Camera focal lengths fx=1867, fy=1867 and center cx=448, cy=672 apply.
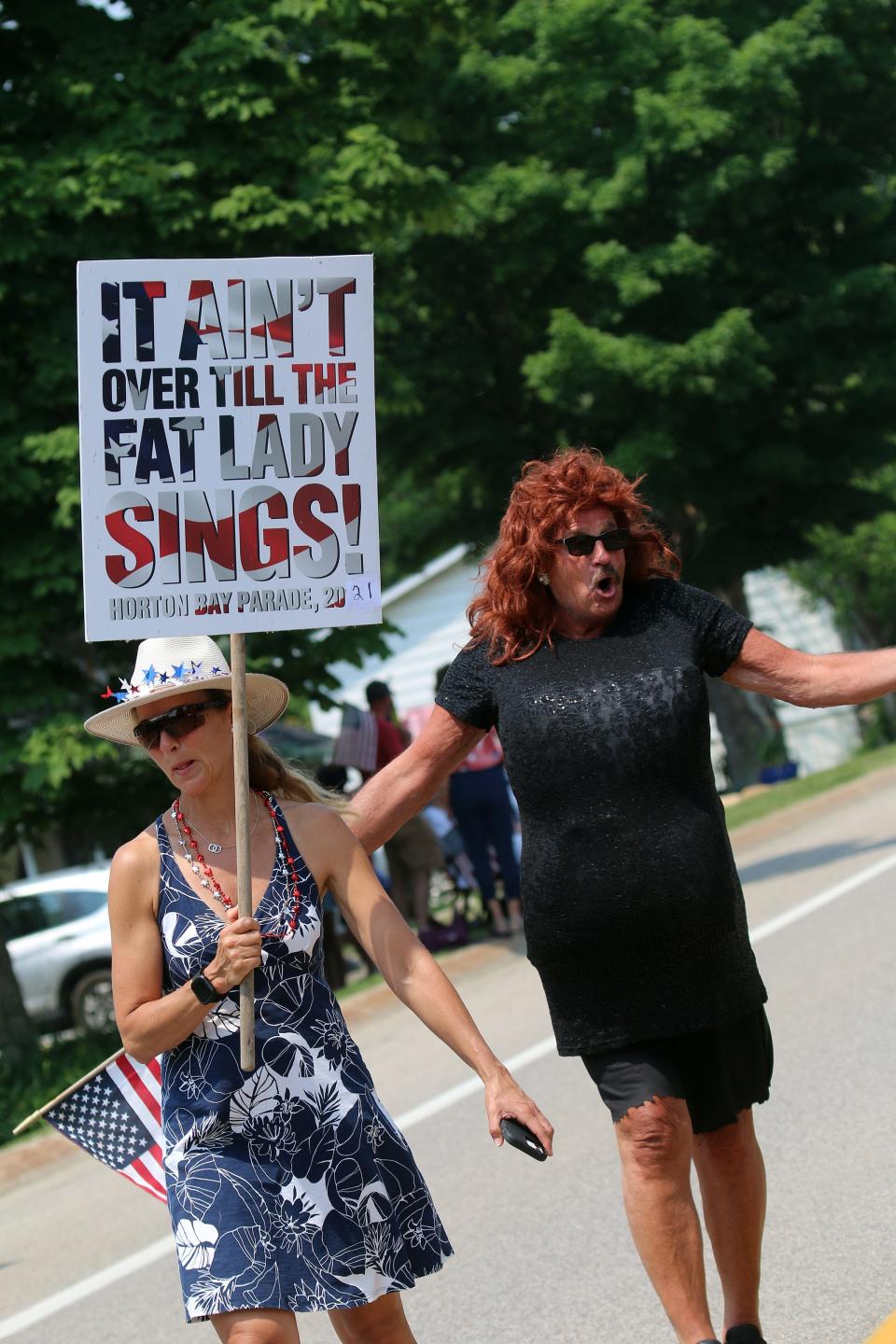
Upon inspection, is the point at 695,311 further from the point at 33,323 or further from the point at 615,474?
the point at 615,474

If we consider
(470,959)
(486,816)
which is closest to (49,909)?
(486,816)

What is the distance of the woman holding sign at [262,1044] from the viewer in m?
3.52

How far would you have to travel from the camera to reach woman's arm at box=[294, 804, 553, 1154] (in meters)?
3.58

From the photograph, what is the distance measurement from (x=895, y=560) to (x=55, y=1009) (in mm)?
22656

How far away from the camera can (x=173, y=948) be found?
3.69 metres

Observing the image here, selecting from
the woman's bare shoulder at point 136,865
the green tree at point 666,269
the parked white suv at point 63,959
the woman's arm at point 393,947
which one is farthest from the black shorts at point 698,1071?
the parked white suv at point 63,959

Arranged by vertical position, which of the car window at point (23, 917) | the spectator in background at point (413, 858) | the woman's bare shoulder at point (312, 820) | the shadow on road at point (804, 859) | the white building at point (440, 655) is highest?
the woman's bare shoulder at point (312, 820)

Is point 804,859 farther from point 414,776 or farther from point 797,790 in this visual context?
point 414,776

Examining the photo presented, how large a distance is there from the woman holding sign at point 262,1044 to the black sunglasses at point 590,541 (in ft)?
2.74

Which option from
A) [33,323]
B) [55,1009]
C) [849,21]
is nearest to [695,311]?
[849,21]

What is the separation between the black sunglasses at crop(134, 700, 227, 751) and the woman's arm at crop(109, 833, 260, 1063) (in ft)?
0.72

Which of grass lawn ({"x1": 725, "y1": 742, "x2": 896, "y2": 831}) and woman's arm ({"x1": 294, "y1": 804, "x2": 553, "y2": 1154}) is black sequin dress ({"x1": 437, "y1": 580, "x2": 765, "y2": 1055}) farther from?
grass lawn ({"x1": 725, "y1": 742, "x2": 896, "y2": 831})

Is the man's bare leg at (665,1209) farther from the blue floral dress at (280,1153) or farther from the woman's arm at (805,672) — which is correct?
the woman's arm at (805,672)

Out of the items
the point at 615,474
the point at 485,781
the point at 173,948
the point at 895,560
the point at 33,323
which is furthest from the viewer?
the point at 895,560
